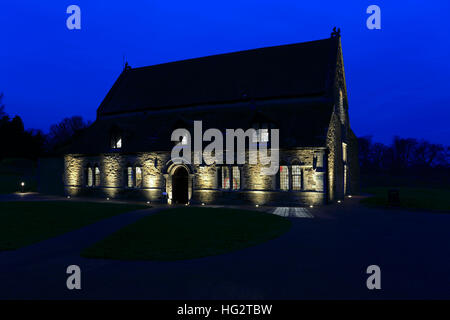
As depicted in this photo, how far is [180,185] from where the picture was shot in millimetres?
24875

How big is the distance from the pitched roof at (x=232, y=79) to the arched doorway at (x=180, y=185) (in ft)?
23.8

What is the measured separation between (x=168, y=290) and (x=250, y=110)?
20.8m

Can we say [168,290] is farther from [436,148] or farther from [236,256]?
[436,148]

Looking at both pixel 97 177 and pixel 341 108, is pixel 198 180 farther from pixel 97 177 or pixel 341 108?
pixel 341 108

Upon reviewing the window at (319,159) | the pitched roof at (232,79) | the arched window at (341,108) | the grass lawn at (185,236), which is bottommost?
the grass lawn at (185,236)

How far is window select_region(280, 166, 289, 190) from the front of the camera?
71.7 feet

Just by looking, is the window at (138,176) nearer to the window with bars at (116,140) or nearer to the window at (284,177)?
the window with bars at (116,140)

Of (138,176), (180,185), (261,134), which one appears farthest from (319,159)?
(138,176)

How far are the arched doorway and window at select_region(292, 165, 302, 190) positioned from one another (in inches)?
362

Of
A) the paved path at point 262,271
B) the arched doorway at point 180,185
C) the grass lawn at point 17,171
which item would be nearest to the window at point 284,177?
the arched doorway at point 180,185

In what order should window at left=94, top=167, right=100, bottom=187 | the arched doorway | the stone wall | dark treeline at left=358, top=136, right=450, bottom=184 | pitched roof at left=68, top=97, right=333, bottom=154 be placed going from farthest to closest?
dark treeline at left=358, top=136, right=450, bottom=184, window at left=94, top=167, right=100, bottom=187, the arched doorway, pitched roof at left=68, top=97, right=333, bottom=154, the stone wall

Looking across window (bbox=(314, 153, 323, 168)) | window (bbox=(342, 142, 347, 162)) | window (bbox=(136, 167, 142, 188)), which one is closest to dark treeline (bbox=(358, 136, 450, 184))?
window (bbox=(342, 142, 347, 162))

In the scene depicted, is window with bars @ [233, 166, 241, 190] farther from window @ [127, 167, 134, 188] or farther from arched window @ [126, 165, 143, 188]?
window @ [127, 167, 134, 188]

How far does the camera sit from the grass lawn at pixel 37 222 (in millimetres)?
10817
